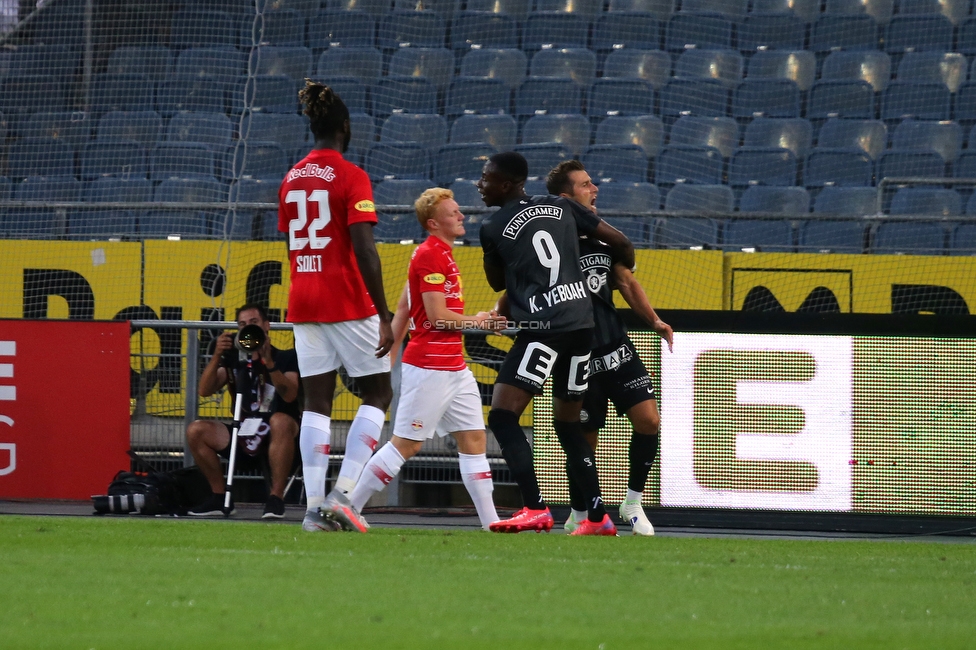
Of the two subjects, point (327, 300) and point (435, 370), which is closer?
point (327, 300)

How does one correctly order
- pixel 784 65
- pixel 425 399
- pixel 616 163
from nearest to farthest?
1. pixel 425 399
2. pixel 616 163
3. pixel 784 65

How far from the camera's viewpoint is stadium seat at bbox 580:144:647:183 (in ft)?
42.9

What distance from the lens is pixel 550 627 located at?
364 centimetres

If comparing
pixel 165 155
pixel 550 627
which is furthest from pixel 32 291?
pixel 550 627

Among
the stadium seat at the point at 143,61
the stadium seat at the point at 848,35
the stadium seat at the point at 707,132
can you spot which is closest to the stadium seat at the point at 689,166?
the stadium seat at the point at 707,132

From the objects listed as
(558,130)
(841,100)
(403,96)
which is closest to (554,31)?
(558,130)

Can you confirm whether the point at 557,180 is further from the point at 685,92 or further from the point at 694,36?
the point at 694,36

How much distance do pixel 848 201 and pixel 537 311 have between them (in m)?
7.16

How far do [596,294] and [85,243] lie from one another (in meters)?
5.37

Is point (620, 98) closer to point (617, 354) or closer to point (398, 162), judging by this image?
point (398, 162)

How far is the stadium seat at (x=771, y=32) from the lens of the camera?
1481 centimetres

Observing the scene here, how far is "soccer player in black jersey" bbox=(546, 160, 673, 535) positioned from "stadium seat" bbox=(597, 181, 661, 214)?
5.60m

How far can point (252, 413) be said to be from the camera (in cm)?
870

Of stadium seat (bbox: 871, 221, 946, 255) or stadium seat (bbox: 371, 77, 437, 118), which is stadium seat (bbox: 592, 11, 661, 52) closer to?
stadium seat (bbox: 371, 77, 437, 118)
